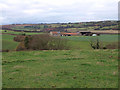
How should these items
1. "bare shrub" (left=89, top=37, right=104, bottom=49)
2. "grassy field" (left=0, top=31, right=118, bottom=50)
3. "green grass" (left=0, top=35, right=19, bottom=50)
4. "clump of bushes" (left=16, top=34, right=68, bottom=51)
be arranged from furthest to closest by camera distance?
"green grass" (left=0, top=35, right=19, bottom=50) → "grassy field" (left=0, top=31, right=118, bottom=50) → "bare shrub" (left=89, top=37, right=104, bottom=49) → "clump of bushes" (left=16, top=34, right=68, bottom=51)

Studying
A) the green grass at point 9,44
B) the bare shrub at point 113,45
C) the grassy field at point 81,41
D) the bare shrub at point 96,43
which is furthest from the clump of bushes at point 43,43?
→ the bare shrub at point 113,45

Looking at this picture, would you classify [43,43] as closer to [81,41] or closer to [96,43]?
[96,43]

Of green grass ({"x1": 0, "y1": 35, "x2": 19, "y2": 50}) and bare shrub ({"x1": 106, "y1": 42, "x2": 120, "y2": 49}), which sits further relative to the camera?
green grass ({"x1": 0, "y1": 35, "x2": 19, "y2": 50})

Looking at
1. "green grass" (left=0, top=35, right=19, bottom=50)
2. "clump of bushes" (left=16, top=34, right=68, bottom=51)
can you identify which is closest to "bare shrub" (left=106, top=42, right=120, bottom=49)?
"clump of bushes" (left=16, top=34, right=68, bottom=51)

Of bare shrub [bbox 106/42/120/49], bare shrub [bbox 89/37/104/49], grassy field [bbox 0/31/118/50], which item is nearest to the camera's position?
bare shrub [bbox 106/42/120/49]

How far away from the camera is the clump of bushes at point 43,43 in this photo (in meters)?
26.8

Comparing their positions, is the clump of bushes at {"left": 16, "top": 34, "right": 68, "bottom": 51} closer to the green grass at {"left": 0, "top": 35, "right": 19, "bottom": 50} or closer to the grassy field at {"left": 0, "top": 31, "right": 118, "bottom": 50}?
the grassy field at {"left": 0, "top": 31, "right": 118, "bottom": 50}

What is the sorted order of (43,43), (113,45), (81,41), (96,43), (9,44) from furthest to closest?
(9,44) < (81,41) < (96,43) < (43,43) < (113,45)

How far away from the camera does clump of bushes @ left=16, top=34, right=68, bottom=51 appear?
26794mm

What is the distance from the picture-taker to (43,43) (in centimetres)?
2730

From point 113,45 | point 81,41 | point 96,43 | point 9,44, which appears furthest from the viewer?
point 9,44

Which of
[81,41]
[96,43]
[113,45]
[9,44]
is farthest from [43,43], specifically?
[113,45]

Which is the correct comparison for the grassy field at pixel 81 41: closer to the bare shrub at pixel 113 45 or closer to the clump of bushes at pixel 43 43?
the bare shrub at pixel 113 45

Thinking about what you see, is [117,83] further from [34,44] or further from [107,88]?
[34,44]
